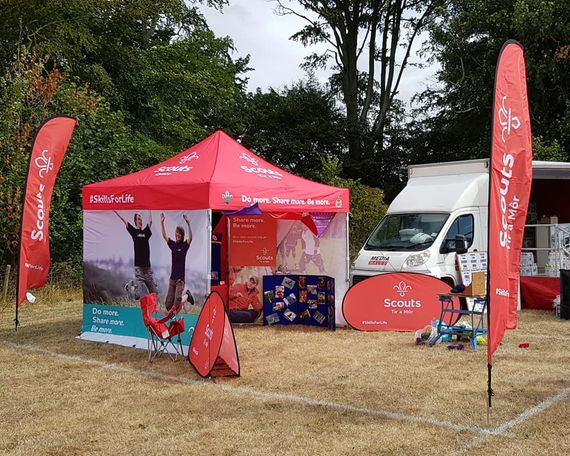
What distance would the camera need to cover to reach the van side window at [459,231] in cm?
1204

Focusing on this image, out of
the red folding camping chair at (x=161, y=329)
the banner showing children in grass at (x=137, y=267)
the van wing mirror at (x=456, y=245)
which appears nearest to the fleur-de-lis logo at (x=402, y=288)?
the van wing mirror at (x=456, y=245)

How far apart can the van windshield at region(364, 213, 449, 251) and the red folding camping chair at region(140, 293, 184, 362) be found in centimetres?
487

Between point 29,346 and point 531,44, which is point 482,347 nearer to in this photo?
point 29,346

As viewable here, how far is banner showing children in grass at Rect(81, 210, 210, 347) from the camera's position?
9.01 meters

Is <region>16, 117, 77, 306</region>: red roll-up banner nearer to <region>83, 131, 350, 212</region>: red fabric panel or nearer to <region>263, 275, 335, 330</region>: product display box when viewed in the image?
<region>83, 131, 350, 212</region>: red fabric panel

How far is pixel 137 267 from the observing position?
9648 millimetres

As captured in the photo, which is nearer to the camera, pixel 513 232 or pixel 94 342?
pixel 513 232

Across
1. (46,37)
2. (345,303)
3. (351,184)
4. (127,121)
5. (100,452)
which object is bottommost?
(100,452)

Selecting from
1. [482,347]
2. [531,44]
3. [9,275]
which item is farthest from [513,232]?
[531,44]

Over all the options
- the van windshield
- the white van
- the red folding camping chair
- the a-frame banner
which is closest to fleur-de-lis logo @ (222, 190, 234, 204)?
the red folding camping chair

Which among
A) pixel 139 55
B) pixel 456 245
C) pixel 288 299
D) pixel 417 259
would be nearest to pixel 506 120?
pixel 417 259

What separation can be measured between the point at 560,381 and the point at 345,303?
13.2ft

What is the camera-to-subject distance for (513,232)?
229 inches

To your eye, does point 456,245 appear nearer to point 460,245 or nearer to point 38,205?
point 460,245
